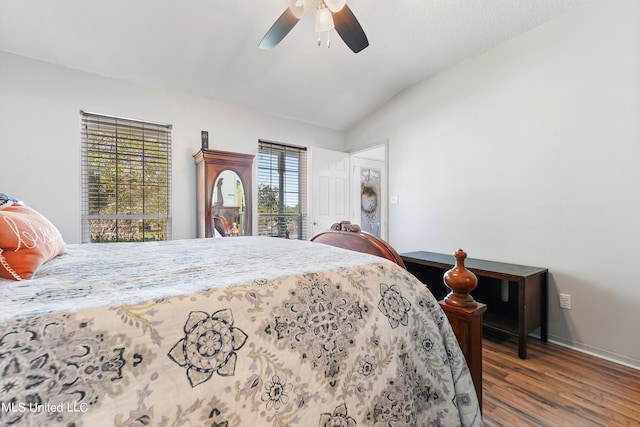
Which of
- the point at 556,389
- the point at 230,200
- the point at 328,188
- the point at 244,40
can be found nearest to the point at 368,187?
the point at 328,188

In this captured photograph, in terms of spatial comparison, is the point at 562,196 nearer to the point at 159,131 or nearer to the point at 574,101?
the point at 574,101

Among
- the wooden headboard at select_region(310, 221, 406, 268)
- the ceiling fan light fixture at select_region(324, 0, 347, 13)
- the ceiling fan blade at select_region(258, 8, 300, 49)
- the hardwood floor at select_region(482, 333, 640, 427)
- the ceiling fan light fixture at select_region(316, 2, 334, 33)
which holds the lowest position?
the hardwood floor at select_region(482, 333, 640, 427)

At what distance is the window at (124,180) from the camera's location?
8.27 ft

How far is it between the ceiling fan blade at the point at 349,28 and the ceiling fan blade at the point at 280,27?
0.86 feet

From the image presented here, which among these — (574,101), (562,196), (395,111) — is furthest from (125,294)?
(395,111)

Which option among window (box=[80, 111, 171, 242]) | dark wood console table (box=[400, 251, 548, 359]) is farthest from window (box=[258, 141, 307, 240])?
dark wood console table (box=[400, 251, 548, 359])

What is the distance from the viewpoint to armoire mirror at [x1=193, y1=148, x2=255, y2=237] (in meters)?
2.75

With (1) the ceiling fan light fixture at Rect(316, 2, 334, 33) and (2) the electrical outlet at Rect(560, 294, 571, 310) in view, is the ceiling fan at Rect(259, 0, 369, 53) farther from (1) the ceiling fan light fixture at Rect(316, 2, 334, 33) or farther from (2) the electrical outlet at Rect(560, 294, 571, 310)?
(2) the electrical outlet at Rect(560, 294, 571, 310)

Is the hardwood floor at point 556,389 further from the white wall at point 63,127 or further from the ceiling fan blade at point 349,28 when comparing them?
the white wall at point 63,127

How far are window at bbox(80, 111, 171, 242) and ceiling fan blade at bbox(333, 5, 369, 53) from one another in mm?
2023

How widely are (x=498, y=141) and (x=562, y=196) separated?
68 centimetres

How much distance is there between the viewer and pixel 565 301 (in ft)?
6.97

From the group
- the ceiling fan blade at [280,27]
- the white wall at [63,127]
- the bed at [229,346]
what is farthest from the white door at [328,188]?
the bed at [229,346]

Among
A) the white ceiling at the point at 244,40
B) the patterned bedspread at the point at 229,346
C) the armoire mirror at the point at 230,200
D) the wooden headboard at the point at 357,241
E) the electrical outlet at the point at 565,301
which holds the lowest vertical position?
the electrical outlet at the point at 565,301
